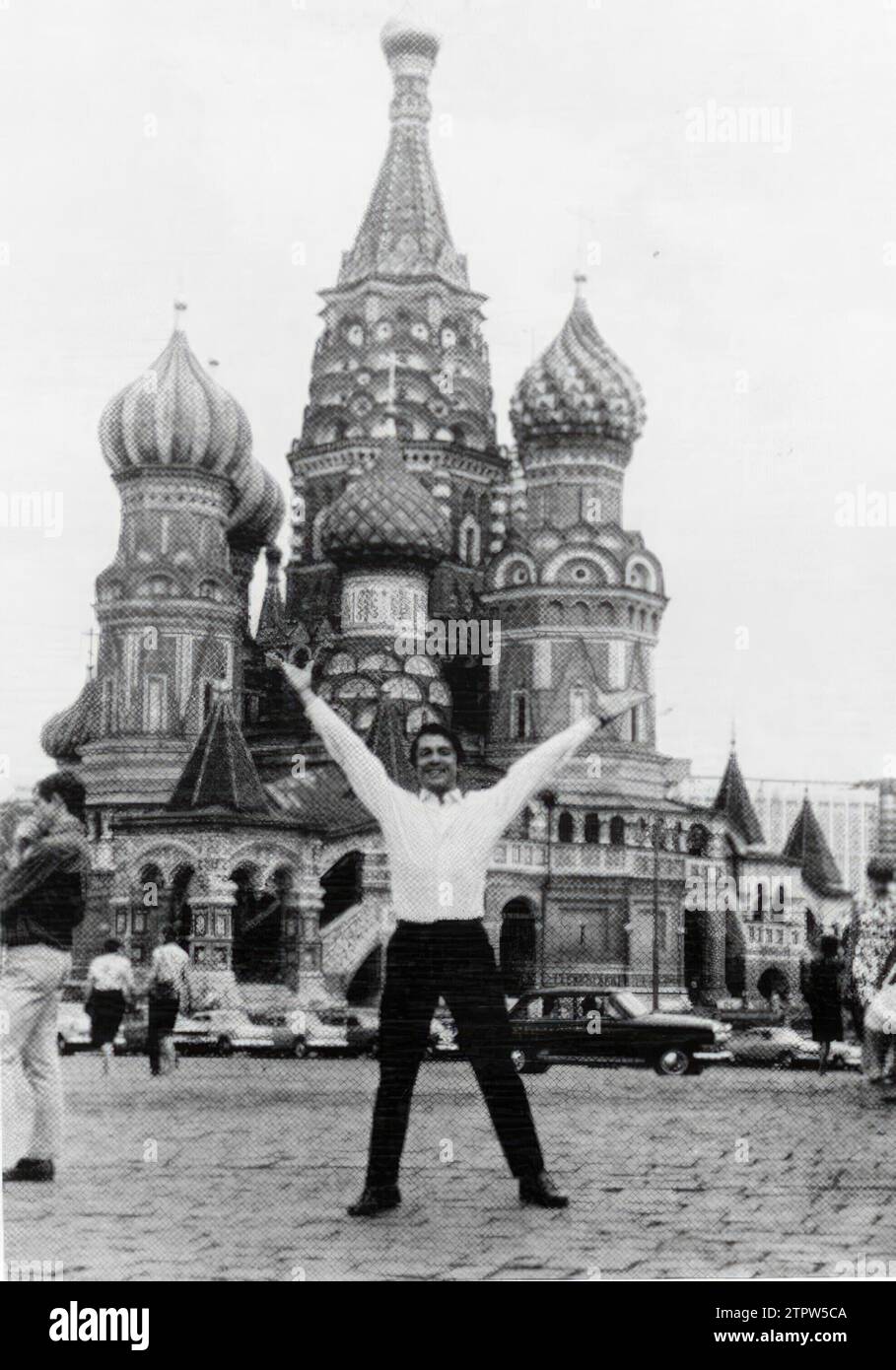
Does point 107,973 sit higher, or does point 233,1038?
point 107,973

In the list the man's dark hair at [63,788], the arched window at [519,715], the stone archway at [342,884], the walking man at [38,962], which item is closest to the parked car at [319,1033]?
the stone archway at [342,884]

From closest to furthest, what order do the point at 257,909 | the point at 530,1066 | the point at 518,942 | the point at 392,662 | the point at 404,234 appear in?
the point at 530,1066, the point at 257,909, the point at 518,942, the point at 392,662, the point at 404,234

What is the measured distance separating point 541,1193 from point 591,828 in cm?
2477

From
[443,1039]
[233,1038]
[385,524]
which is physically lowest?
[233,1038]

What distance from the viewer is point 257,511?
1497 inches

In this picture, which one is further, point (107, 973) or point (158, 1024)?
point (107, 973)

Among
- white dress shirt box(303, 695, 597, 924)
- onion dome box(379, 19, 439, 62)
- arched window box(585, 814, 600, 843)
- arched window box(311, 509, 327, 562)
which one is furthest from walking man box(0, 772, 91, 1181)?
arched window box(311, 509, 327, 562)

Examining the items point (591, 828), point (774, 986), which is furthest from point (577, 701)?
point (774, 986)

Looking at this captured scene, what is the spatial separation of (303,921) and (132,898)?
2155mm

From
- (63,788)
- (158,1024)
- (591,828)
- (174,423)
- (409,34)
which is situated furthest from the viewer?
(174,423)

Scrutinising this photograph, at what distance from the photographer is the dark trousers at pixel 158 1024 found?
1187 centimetres

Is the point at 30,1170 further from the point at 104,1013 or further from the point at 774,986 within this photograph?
the point at 774,986

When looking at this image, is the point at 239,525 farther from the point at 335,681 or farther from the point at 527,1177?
the point at 527,1177

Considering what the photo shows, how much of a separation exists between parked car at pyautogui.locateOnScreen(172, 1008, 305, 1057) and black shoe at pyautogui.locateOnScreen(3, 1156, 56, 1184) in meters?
10.4
